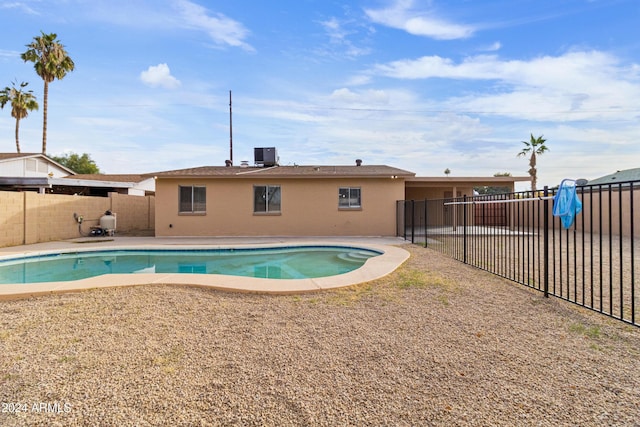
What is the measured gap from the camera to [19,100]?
28.3 m

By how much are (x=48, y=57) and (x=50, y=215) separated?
1898 cm

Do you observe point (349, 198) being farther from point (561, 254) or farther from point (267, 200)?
point (561, 254)

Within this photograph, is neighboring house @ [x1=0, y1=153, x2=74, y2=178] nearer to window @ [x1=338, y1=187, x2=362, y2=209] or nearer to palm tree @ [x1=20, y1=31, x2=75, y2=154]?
palm tree @ [x1=20, y1=31, x2=75, y2=154]

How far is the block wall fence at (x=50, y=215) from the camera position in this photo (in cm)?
1079

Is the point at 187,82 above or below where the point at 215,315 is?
above

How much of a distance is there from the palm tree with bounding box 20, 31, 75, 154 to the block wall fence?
16031 mm

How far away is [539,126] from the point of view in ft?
76.7

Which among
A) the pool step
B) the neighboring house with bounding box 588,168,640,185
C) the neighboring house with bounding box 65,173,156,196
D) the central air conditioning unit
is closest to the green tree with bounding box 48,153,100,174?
the neighboring house with bounding box 65,173,156,196

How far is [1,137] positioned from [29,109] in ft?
21.8

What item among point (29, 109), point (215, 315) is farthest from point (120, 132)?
point (215, 315)

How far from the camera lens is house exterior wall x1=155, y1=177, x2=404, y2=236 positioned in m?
13.3

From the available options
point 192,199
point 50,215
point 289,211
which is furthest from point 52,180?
point 289,211

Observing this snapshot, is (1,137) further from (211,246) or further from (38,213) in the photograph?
(211,246)

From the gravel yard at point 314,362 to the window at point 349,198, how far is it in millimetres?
9063
